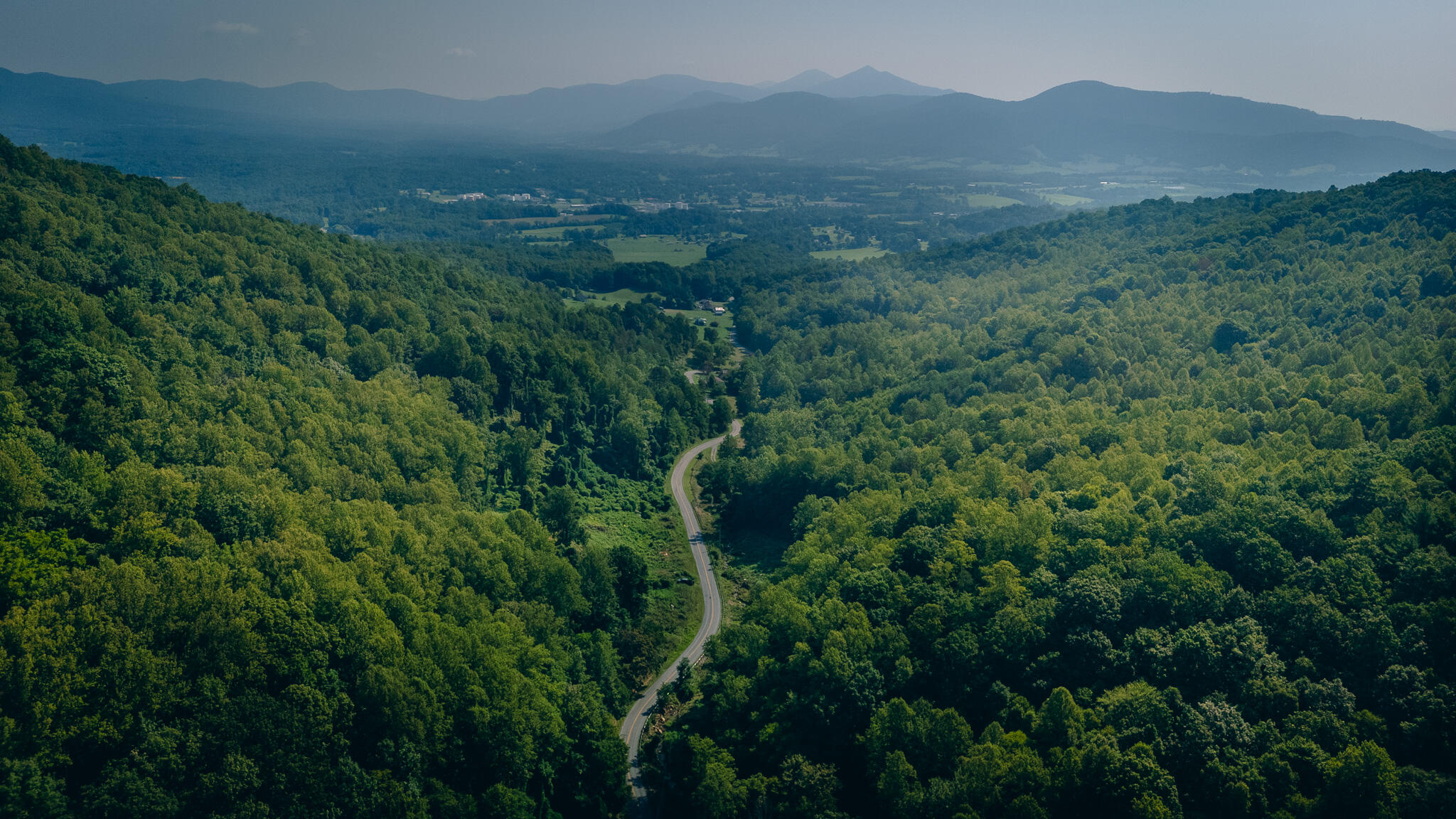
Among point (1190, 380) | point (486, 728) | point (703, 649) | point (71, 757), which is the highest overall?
point (1190, 380)

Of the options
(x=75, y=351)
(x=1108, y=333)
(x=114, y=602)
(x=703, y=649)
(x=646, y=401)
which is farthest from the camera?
(x=646, y=401)

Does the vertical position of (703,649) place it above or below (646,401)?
below

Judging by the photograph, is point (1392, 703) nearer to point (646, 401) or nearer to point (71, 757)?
point (71, 757)

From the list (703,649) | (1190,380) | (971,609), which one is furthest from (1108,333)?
(703,649)

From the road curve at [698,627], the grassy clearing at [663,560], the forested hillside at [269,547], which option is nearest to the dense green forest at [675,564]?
the forested hillside at [269,547]

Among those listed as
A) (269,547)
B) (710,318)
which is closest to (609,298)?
(710,318)

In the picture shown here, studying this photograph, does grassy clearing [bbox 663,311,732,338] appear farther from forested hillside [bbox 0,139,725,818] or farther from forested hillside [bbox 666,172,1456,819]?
forested hillside [bbox 0,139,725,818]

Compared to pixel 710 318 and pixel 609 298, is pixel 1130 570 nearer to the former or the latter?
pixel 710 318

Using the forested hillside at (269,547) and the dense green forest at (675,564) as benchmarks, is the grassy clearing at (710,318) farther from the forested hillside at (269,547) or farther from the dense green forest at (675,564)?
the forested hillside at (269,547)
